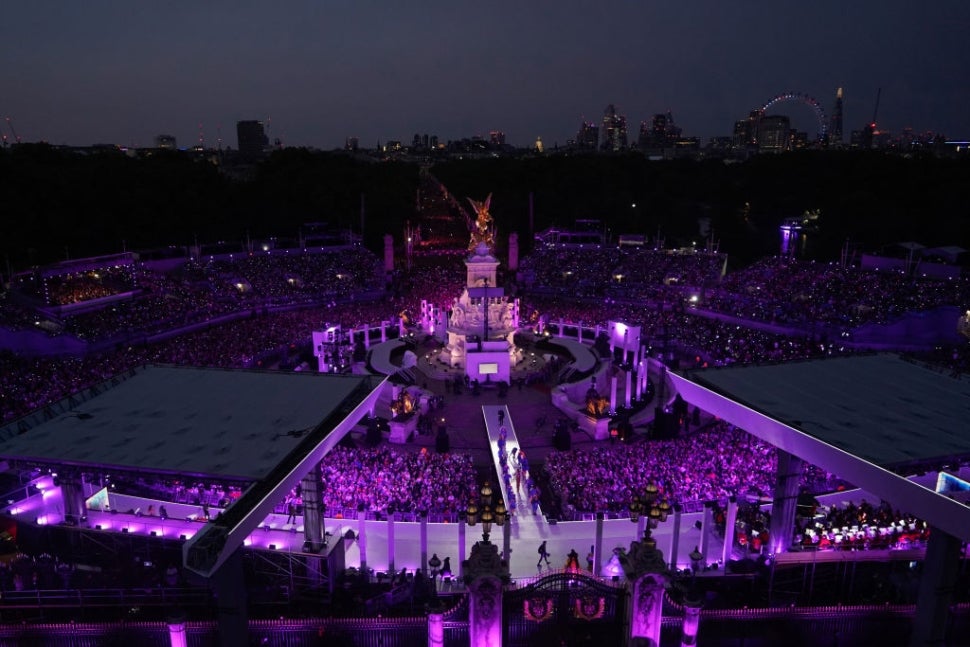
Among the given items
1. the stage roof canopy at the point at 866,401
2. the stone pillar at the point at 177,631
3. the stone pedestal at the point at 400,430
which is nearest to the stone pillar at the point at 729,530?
the stage roof canopy at the point at 866,401

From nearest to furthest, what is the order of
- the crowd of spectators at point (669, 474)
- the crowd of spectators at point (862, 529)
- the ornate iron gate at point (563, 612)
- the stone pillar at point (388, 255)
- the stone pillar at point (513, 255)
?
the ornate iron gate at point (563, 612) < the crowd of spectators at point (862, 529) < the crowd of spectators at point (669, 474) < the stone pillar at point (388, 255) < the stone pillar at point (513, 255)

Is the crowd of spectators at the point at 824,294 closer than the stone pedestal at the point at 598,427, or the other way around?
the stone pedestal at the point at 598,427

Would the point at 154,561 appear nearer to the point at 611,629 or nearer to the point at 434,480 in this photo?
the point at 434,480

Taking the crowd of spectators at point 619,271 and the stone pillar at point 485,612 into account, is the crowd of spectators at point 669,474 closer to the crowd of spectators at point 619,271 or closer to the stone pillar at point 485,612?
the stone pillar at point 485,612

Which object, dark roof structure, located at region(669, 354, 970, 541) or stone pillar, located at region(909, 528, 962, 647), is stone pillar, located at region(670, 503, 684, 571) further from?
stone pillar, located at region(909, 528, 962, 647)

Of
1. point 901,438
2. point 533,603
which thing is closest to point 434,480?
point 533,603

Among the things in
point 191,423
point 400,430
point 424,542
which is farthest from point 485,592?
point 400,430

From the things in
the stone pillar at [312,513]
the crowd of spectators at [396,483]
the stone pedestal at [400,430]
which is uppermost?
the stone pillar at [312,513]

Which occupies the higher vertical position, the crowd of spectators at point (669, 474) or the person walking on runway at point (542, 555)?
the crowd of spectators at point (669, 474)
